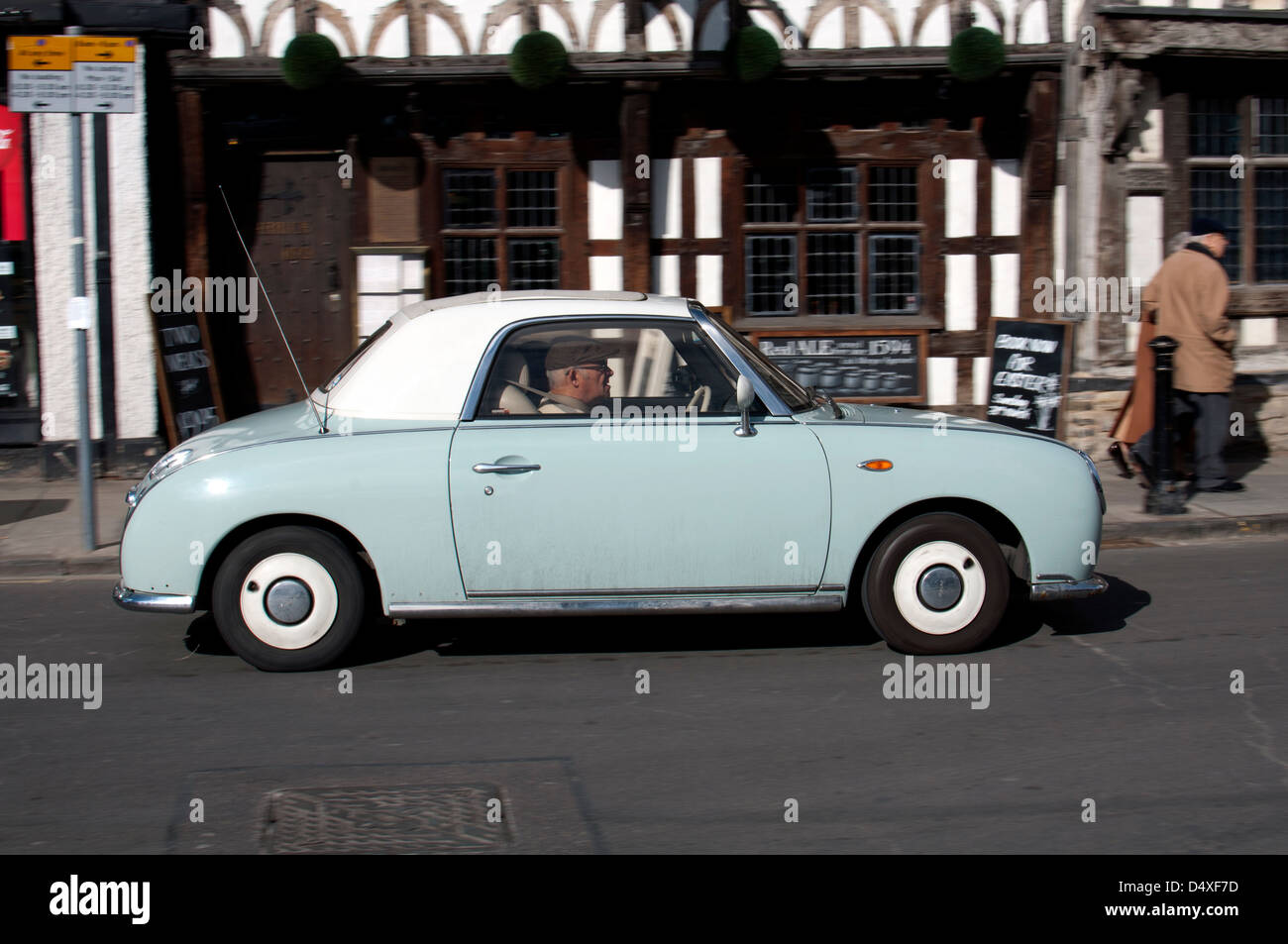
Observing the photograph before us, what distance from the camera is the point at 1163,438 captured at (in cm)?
952

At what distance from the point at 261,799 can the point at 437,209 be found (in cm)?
833

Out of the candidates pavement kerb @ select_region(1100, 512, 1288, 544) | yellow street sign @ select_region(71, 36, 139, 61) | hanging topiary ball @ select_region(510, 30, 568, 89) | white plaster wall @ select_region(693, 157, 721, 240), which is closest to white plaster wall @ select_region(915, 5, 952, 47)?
white plaster wall @ select_region(693, 157, 721, 240)

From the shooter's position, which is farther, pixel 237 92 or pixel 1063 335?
pixel 237 92

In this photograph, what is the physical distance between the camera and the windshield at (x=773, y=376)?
633 cm

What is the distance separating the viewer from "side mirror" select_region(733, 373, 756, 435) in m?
5.99

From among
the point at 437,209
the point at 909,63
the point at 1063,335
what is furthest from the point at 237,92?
the point at 1063,335

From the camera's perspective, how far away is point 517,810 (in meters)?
4.61

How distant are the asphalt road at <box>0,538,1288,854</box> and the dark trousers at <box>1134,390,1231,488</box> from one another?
3.13 m

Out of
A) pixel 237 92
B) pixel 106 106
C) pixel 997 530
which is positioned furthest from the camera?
pixel 237 92

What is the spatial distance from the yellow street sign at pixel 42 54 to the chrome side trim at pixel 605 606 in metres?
4.64

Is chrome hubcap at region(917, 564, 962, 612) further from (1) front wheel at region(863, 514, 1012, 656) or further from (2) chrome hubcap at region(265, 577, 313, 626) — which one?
(2) chrome hubcap at region(265, 577, 313, 626)
